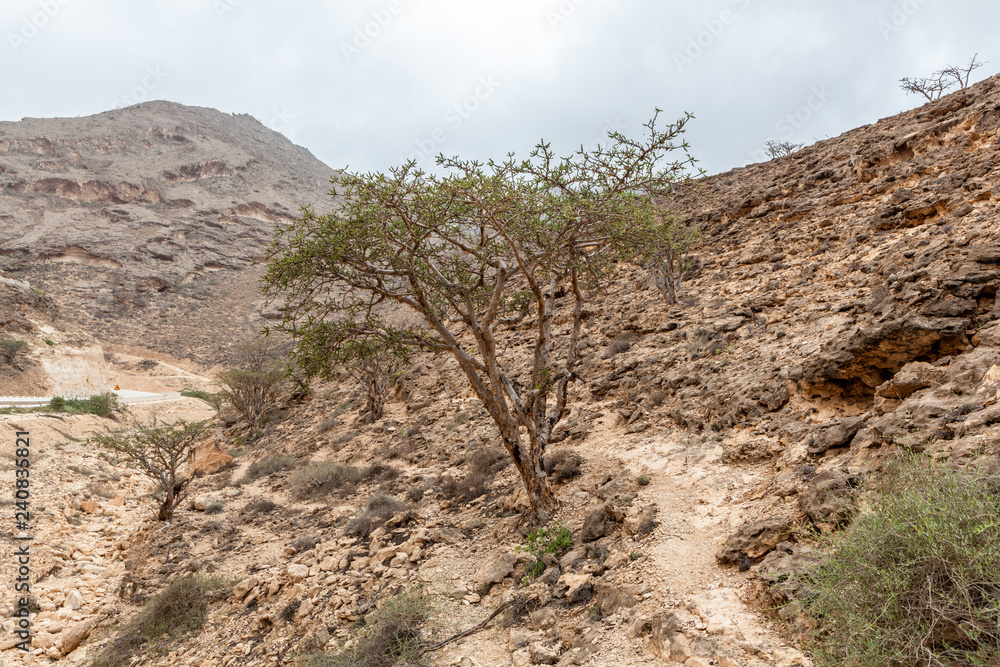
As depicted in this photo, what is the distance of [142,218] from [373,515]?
65295 mm

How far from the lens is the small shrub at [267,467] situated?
45.4 ft

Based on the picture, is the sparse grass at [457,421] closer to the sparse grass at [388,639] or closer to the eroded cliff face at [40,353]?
the sparse grass at [388,639]

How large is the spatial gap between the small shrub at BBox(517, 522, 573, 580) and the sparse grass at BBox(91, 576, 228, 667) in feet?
16.3

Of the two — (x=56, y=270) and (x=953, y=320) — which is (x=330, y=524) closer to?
(x=953, y=320)

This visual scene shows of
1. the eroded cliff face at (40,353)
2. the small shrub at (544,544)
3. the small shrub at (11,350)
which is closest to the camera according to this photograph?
the small shrub at (544,544)

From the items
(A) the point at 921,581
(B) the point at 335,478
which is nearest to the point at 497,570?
(A) the point at 921,581

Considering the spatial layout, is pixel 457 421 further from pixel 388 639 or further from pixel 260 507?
pixel 388 639

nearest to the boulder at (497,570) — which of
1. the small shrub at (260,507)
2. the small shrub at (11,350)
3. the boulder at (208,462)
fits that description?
the small shrub at (260,507)

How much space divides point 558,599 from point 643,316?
10.2m

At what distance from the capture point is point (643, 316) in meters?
13.9

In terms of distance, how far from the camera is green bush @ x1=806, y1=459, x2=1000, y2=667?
2328 millimetres

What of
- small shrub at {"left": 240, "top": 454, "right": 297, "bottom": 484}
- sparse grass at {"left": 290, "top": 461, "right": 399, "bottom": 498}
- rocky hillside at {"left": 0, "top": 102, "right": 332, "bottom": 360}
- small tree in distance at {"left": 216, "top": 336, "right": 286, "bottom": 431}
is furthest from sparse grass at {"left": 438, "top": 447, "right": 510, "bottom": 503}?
rocky hillside at {"left": 0, "top": 102, "right": 332, "bottom": 360}

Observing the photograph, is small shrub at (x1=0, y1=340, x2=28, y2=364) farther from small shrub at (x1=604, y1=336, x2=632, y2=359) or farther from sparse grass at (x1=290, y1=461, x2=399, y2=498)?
small shrub at (x1=604, y1=336, x2=632, y2=359)

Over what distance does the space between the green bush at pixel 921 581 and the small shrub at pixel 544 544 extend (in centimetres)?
334
